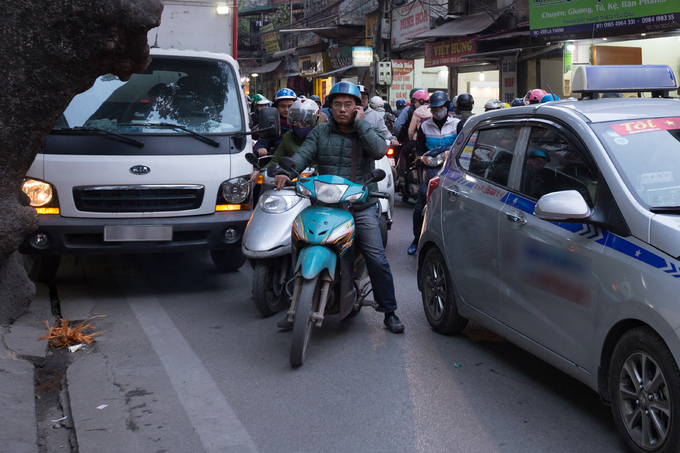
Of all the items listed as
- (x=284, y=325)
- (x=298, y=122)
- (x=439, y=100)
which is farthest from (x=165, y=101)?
(x=439, y=100)

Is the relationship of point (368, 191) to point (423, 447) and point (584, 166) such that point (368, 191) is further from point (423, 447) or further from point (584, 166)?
point (423, 447)

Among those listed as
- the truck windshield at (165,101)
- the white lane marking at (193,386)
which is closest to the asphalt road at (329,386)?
the white lane marking at (193,386)

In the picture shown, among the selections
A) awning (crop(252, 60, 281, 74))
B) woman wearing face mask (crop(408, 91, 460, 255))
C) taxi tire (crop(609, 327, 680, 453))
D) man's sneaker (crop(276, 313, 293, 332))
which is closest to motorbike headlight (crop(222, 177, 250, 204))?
man's sneaker (crop(276, 313, 293, 332))

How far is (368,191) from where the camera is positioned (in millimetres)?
5520

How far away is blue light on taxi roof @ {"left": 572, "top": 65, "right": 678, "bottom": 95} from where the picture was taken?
4785mm

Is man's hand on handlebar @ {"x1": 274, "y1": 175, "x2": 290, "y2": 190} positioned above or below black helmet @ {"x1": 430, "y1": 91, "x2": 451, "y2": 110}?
below

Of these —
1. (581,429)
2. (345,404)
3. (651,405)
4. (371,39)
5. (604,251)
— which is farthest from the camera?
(371,39)

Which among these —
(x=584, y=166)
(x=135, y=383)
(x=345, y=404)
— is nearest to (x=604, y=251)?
(x=584, y=166)

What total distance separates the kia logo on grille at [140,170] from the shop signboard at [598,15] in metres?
8.32

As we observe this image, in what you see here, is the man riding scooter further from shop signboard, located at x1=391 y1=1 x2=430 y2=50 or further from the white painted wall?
shop signboard, located at x1=391 y1=1 x2=430 y2=50

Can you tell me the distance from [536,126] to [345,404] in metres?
2.05

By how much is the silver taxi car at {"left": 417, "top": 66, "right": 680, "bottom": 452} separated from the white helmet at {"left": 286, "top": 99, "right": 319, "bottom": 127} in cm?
200

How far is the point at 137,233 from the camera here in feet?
21.5

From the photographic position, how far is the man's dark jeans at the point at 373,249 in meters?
5.49
